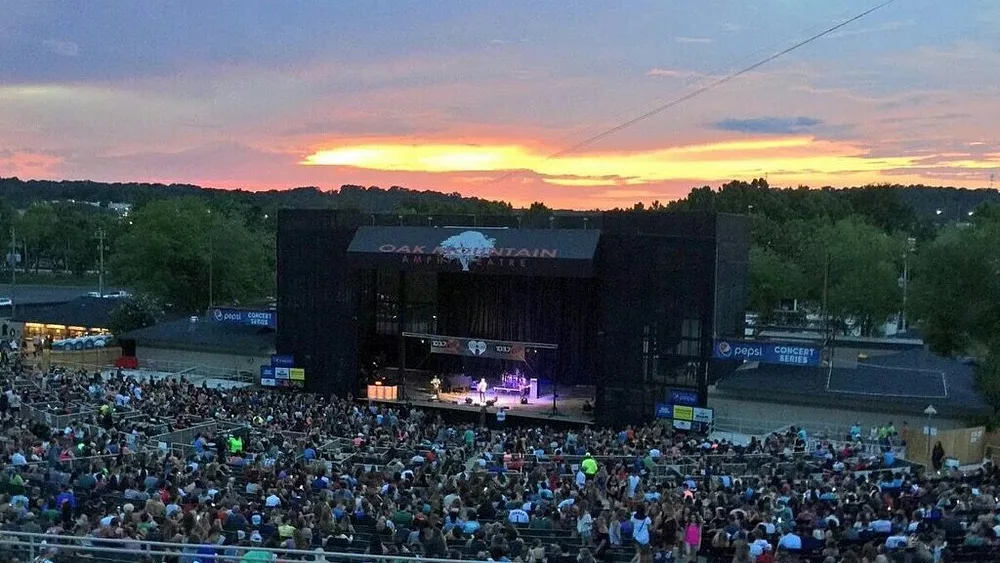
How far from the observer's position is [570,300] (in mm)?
34062

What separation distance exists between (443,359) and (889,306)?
23.4 m

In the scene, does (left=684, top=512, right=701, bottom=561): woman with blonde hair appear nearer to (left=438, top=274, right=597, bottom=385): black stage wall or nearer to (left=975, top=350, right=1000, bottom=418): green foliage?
(left=975, top=350, right=1000, bottom=418): green foliage

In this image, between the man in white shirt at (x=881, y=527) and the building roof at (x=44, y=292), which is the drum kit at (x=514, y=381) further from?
the building roof at (x=44, y=292)

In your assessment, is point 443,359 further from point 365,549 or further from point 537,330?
point 365,549

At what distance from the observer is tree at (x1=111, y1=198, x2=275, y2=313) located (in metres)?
52.1

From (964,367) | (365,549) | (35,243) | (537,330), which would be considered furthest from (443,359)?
(35,243)

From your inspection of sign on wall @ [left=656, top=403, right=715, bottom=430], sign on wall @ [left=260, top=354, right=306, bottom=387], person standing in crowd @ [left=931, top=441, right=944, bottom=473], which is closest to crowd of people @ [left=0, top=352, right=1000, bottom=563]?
person standing in crowd @ [left=931, top=441, right=944, bottom=473]

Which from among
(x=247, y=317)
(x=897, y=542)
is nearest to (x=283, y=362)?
(x=247, y=317)

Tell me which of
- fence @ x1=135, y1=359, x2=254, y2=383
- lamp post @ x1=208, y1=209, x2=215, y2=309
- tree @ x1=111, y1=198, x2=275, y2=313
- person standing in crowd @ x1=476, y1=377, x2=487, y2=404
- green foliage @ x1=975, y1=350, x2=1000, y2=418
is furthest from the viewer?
tree @ x1=111, y1=198, x2=275, y2=313

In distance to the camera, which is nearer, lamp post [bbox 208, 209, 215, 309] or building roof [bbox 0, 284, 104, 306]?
lamp post [bbox 208, 209, 215, 309]

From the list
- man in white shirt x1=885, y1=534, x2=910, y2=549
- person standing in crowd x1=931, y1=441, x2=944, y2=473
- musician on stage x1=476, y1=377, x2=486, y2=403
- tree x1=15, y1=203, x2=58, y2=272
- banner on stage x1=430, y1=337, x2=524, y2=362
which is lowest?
musician on stage x1=476, y1=377, x2=486, y2=403

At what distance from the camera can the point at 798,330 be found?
127 ft

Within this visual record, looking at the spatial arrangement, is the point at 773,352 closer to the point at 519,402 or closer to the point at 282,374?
the point at 519,402

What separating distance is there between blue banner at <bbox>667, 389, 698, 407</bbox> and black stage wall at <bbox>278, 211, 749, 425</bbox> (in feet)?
0.90
